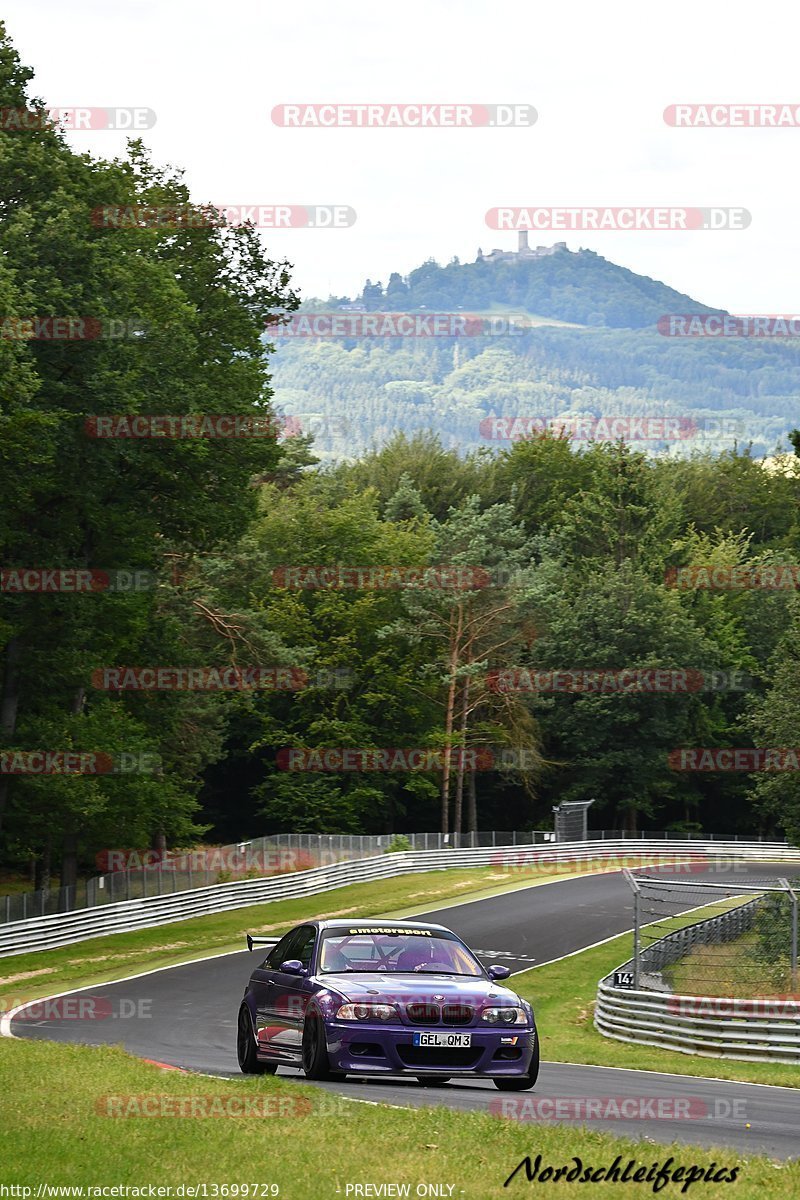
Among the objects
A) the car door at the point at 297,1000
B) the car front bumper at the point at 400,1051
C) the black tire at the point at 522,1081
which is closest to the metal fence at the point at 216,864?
the car door at the point at 297,1000

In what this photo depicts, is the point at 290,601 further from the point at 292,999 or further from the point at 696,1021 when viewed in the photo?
the point at 292,999

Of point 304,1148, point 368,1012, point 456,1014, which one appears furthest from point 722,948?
point 304,1148

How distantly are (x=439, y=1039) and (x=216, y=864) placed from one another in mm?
37316

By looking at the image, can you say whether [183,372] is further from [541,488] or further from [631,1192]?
[541,488]

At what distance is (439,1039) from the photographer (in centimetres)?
1314

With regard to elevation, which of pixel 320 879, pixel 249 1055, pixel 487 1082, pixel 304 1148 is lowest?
pixel 320 879

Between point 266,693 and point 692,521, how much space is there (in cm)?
4433

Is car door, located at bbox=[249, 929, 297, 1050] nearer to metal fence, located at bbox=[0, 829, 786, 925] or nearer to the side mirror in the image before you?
the side mirror

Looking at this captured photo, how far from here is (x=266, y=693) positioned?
7681 centimetres

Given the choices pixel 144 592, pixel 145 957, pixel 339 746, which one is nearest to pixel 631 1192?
pixel 145 957

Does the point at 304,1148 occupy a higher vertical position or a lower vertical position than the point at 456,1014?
higher

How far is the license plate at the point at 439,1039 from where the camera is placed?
1312 cm

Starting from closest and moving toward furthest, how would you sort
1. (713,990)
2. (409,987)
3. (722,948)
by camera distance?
(409,987), (713,990), (722,948)

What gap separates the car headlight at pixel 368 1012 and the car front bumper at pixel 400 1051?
0.06m
